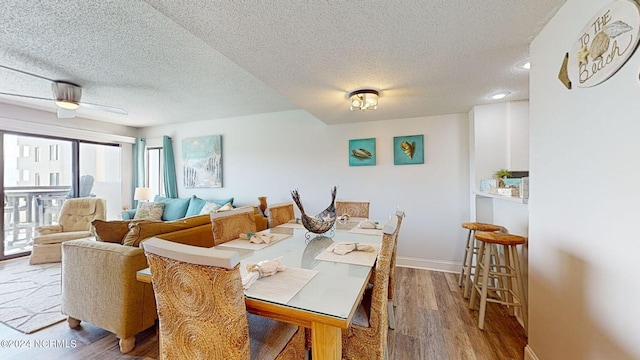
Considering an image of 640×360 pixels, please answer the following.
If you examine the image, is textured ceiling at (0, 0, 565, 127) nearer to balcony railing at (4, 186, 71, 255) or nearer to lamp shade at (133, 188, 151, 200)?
balcony railing at (4, 186, 71, 255)

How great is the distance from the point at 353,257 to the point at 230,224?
1.05m

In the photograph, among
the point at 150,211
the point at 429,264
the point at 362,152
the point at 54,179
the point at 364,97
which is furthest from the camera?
the point at 150,211

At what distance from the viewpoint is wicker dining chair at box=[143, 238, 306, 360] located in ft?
2.58

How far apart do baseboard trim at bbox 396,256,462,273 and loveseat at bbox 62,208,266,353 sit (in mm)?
2884

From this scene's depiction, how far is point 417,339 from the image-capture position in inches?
72.0

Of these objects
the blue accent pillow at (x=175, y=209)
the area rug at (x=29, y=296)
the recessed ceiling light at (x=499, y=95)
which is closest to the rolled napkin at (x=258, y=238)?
the area rug at (x=29, y=296)

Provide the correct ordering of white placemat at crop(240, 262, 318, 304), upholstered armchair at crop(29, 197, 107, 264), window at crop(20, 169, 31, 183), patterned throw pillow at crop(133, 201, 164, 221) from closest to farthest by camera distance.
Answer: white placemat at crop(240, 262, 318, 304)
upholstered armchair at crop(29, 197, 107, 264)
window at crop(20, 169, 31, 183)
patterned throw pillow at crop(133, 201, 164, 221)

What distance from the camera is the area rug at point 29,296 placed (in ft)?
6.70

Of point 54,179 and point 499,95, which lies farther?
point 54,179

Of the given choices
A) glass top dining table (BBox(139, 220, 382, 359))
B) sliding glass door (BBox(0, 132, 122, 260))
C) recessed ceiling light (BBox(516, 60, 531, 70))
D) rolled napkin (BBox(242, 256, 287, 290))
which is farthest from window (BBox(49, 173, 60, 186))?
recessed ceiling light (BBox(516, 60, 531, 70))

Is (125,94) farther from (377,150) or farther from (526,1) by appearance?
(526,1)

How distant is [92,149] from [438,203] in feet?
21.5

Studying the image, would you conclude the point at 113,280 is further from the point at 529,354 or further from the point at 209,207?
the point at 529,354

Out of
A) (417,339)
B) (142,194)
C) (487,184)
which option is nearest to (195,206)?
(142,194)
